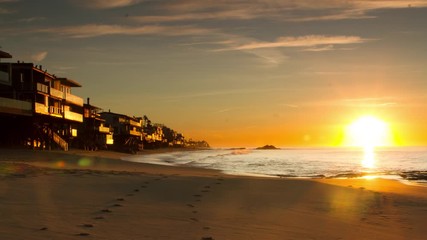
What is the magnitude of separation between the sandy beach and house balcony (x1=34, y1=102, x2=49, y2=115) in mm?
38414

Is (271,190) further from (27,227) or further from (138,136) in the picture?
(138,136)

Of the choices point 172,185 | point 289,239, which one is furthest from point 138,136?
point 289,239

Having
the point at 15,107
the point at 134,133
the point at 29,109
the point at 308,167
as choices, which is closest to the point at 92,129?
the point at 134,133

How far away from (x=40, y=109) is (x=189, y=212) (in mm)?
49122

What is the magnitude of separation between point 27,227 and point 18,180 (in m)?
8.02

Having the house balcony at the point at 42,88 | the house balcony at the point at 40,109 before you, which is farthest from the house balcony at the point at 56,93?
the house balcony at the point at 40,109

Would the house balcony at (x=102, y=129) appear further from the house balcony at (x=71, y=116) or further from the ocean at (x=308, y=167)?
the house balcony at (x=71, y=116)

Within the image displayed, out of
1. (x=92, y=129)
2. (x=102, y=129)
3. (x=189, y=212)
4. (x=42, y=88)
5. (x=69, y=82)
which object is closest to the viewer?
(x=189, y=212)

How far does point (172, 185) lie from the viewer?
63.5 feet

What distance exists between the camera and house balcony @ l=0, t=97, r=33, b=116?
47.5 metres

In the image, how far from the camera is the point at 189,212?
12867 mm

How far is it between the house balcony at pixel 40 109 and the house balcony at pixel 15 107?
2.99ft

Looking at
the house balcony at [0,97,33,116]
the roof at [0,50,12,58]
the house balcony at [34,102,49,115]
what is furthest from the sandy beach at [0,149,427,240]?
the house balcony at [34,102,49,115]

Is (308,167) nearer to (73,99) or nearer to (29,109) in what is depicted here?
(29,109)
